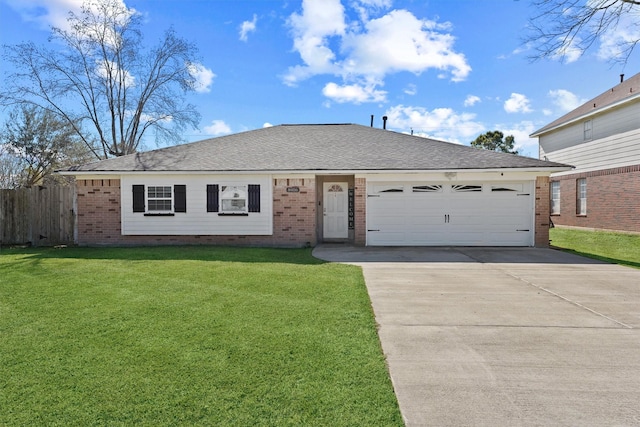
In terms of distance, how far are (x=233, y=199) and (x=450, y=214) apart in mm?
7632

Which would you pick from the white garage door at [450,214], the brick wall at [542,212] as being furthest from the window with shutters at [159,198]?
the brick wall at [542,212]

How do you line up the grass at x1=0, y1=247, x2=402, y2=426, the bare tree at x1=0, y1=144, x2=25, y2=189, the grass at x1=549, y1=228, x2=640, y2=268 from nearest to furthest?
1. the grass at x1=0, y1=247, x2=402, y2=426
2. the grass at x1=549, y1=228, x2=640, y2=268
3. the bare tree at x1=0, y1=144, x2=25, y2=189

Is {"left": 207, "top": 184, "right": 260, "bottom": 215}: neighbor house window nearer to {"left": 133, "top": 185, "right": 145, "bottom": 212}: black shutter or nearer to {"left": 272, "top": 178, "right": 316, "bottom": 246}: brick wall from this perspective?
{"left": 272, "top": 178, "right": 316, "bottom": 246}: brick wall

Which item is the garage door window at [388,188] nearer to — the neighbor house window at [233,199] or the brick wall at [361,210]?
the brick wall at [361,210]

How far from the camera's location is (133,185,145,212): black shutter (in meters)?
12.8

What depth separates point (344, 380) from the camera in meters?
3.17

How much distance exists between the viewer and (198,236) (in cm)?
1289

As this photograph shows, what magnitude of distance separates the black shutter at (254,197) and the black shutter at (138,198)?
3.87 m

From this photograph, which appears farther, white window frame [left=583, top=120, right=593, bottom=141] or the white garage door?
white window frame [left=583, top=120, right=593, bottom=141]

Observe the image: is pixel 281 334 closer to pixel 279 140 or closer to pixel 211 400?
pixel 211 400

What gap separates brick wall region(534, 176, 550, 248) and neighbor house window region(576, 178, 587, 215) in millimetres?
7536

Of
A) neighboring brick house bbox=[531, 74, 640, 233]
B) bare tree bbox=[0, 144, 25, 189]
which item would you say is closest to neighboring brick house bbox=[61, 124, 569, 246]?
neighboring brick house bbox=[531, 74, 640, 233]

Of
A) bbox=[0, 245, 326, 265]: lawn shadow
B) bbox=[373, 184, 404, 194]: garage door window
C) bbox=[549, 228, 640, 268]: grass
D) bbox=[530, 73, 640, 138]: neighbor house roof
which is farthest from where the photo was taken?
bbox=[530, 73, 640, 138]: neighbor house roof

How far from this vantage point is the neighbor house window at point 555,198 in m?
19.7
